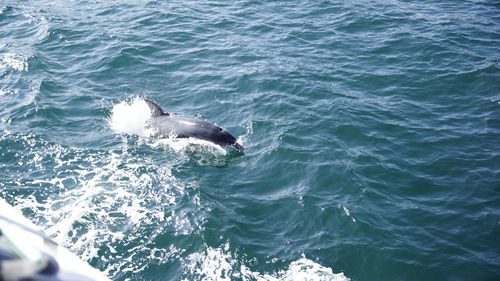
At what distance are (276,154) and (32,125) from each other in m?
10.4

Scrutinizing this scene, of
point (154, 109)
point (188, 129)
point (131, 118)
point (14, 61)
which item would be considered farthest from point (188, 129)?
point (14, 61)

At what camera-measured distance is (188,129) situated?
1697cm

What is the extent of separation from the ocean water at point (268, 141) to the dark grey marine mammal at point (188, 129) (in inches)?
16.7

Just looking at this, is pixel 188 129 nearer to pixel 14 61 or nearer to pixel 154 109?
pixel 154 109

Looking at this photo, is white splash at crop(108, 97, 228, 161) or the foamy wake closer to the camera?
the foamy wake

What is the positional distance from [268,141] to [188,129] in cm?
324

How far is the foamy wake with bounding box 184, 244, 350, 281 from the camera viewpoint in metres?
11.8

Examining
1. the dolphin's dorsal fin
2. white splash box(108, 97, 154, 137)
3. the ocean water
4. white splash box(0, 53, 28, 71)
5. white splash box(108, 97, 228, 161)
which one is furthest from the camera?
white splash box(0, 53, 28, 71)

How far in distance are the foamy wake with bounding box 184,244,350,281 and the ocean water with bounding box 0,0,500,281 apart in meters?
0.04

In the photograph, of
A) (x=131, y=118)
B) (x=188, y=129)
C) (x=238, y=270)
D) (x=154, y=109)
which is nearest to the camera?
(x=238, y=270)

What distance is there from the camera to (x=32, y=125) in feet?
59.3

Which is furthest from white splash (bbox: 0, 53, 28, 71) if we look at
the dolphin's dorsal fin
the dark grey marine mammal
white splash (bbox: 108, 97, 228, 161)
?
the dark grey marine mammal

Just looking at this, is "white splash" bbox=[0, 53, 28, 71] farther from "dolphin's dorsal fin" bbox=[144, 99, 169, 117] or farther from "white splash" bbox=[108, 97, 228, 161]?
"dolphin's dorsal fin" bbox=[144, 99, 169, 117]

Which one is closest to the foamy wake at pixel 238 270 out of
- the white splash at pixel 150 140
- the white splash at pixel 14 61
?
the white splash at pixel 150 140
